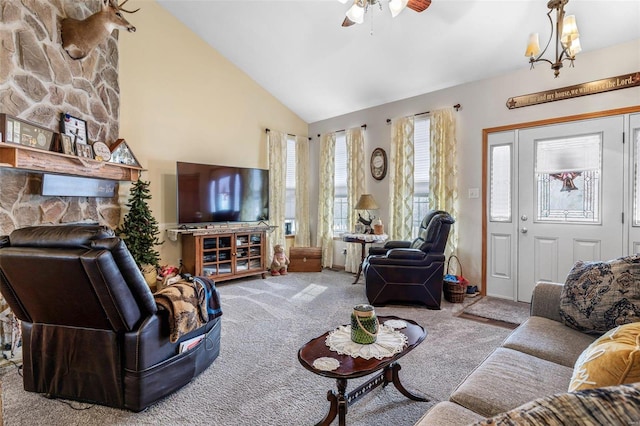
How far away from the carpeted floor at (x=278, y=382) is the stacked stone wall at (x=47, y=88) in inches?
54.9

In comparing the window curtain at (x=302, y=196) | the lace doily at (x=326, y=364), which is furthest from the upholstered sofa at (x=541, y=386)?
the window curtain at (x=302, y=196)

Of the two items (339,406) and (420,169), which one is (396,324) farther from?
(420,169)

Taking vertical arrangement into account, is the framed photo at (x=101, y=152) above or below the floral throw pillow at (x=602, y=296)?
above

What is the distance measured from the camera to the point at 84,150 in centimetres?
312

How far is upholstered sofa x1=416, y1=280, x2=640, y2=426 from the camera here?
1.80 feet

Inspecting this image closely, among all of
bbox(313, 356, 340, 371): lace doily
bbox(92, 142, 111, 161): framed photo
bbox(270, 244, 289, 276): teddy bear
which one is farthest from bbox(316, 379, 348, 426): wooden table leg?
bbox(270, 244, 289, 276): teddy bear

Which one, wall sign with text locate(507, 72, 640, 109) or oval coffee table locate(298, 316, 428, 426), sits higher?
wall sign with text locate(507, 72, 640, 109)

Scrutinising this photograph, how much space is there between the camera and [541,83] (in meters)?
3.62

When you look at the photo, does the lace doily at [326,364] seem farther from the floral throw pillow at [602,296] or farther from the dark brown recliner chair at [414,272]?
the dark brown recliner chair at [414,272]

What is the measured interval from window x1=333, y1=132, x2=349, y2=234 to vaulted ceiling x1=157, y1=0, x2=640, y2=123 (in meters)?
0.71

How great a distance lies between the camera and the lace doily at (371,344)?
151 centimetres

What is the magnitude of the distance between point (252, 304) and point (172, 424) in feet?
6.61

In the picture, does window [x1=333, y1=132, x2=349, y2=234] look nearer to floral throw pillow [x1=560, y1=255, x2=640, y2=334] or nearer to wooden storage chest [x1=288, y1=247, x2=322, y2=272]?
wooden storage chest [x1=288, y1=247, x2=322, y2=272]

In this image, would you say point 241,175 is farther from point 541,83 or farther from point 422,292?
point 541,83
